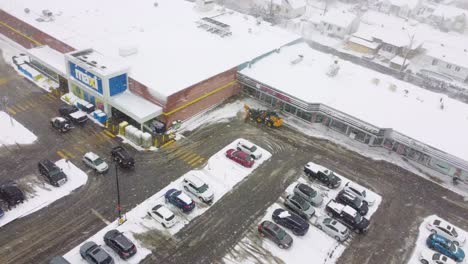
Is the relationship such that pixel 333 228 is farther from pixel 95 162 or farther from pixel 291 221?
pixel 95 162

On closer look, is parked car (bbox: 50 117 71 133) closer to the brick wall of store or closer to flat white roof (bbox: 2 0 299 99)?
flat white roof (bbox: 2 0 299 99)

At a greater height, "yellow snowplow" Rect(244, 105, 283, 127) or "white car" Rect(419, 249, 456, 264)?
"yellow snowplow" Rect(244, 105, 283, 127)

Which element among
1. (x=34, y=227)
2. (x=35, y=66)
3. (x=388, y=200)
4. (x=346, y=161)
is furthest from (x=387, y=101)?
(x=35, y=66)

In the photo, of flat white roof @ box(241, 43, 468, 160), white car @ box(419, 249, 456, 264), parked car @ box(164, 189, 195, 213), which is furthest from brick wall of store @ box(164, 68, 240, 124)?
white car @ box(419, 249, 456, 264)

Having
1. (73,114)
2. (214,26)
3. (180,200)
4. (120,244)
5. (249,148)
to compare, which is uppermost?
(214,26)

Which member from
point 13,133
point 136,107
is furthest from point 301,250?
point 13,133

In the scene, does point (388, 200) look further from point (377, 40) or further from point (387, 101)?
point (377, 40)
